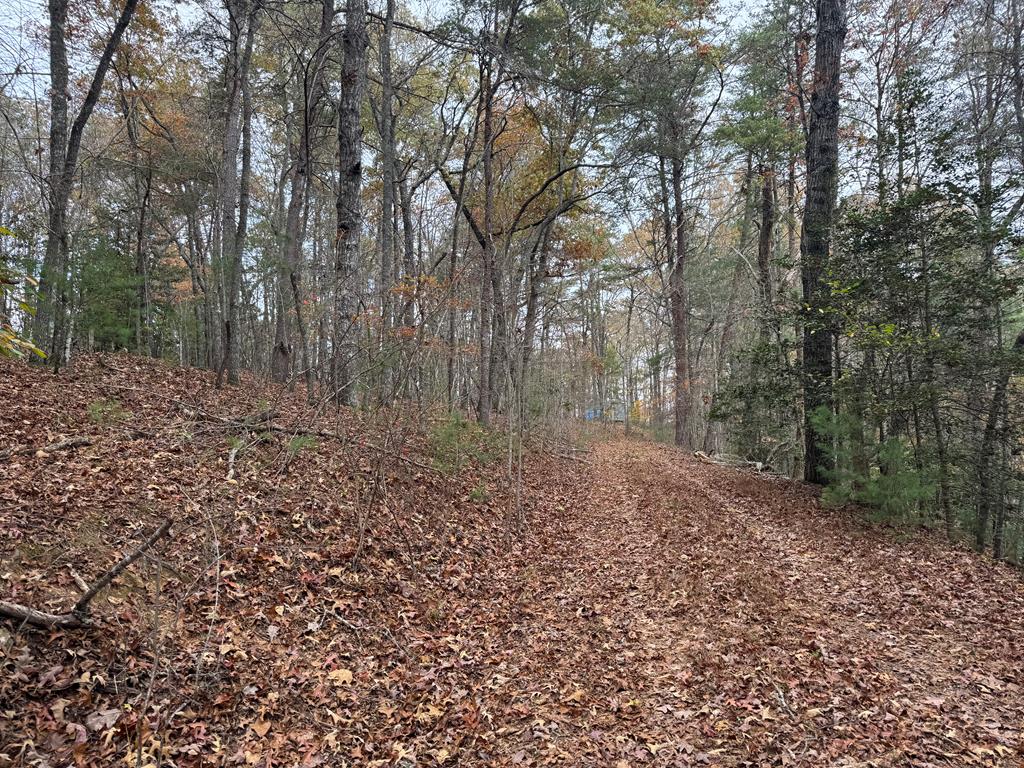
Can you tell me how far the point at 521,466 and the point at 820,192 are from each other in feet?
24.0

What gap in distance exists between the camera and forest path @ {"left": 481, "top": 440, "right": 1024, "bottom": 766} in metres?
2.97

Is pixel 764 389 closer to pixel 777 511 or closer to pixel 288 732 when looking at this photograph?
pixel 777 511

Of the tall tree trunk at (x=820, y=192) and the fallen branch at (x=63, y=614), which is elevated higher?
the tall tree trunk at (x=820, y=192)

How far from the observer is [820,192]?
8.82m

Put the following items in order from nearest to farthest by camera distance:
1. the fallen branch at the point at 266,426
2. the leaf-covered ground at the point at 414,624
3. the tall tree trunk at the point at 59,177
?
1. the leaf-covered ground at the point at 414,624
2. the fallen branch at the point at 266,426
3. the tall tree trunk at the point at 59,177

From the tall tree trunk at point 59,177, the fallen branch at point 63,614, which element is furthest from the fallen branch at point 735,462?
the tall tree trunk at point 59,177

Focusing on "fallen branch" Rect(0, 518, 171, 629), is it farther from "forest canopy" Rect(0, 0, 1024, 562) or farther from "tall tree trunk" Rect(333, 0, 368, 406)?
"tall tree trunk" Rect(333, 0, 368, 406)

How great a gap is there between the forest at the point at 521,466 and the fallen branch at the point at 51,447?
0.03 m

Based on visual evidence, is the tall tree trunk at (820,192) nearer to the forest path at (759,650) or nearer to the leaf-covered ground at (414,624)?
the forest path at (759,650)

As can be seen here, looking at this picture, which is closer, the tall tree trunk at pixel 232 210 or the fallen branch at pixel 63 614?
the fallen branch at pixel 63 614


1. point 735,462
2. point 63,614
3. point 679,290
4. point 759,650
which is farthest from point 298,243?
point 735,462

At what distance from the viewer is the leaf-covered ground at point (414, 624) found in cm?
279

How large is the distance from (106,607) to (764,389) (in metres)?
9.39

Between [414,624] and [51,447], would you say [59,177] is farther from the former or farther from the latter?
[414,624]
